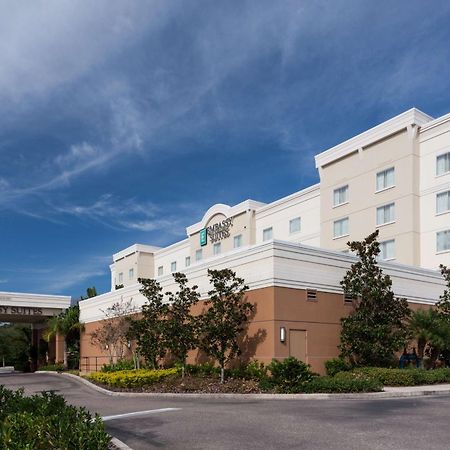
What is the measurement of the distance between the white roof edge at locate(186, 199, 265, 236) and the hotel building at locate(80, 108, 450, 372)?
0.32 ft

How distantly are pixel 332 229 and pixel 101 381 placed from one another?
22.3m

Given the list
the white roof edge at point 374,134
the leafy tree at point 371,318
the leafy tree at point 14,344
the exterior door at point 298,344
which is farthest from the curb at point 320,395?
the leafy tree at point 14,344

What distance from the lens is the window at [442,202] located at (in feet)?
116

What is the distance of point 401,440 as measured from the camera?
421 inches

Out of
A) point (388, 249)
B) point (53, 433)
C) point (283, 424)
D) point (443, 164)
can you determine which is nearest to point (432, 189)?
point (443, 164)

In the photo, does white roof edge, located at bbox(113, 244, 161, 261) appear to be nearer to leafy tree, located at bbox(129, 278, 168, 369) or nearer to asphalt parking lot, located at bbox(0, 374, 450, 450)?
leafy tree, located at bbox(129, 278, 168, 369)

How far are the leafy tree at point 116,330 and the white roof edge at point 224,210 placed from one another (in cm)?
1654

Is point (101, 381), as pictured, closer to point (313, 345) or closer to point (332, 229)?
point (313, 345)

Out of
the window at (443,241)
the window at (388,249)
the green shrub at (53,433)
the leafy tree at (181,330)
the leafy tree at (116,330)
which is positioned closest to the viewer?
the green shrub at (53,433)

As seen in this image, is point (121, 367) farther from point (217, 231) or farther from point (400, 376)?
point (217, 231)

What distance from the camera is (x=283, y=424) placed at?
41.2 ft

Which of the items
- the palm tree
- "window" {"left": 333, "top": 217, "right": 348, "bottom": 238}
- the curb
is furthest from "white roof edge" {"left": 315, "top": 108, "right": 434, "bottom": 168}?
the curb

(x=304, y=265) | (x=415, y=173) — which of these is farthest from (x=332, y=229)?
(x=304, y=265)

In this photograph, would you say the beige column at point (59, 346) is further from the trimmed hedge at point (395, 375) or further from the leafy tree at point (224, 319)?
the trimmed hedge at point (395, 375)
